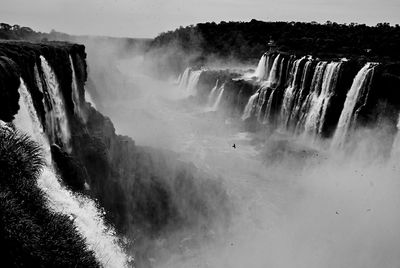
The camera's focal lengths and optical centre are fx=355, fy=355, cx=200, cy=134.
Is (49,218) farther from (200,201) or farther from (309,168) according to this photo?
(309,168)

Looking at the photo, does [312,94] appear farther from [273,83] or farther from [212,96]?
[212,96]

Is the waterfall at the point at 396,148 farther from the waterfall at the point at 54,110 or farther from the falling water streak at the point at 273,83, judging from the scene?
the waterfall at the point at 54,110

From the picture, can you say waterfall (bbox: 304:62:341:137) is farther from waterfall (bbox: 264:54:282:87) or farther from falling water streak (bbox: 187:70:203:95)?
falling water streak (bbox: 187:70:203:95)

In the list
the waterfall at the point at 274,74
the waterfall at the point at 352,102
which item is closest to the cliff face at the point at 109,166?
the waterfall at the point at 352,102

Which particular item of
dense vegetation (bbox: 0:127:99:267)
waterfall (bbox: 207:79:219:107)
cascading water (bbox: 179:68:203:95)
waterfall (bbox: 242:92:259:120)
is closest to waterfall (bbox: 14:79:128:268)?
dense vegetation (bbox: 0:127:99:267)

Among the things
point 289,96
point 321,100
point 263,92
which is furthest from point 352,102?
point 263,92

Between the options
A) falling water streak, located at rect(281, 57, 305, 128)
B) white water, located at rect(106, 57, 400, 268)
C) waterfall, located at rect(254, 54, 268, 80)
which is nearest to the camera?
white water, located at rect(106, 57, 400, 268)
